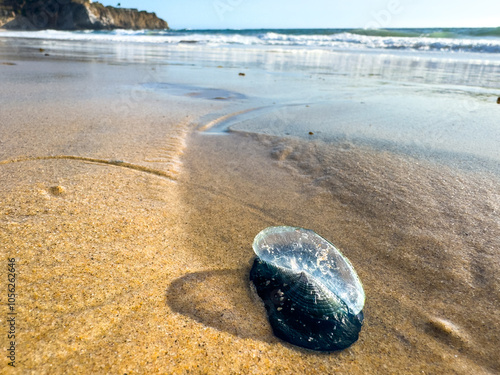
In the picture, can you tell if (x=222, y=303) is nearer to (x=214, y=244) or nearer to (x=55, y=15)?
(x=214, y=244)

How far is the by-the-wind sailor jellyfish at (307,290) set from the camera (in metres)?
1.01

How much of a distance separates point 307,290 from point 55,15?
4968cm

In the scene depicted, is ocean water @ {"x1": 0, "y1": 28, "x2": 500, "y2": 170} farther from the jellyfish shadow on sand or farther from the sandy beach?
the jellyfish shadow on sand

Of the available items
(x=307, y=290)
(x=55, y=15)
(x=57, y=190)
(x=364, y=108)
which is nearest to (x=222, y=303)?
(x=307, y=290)

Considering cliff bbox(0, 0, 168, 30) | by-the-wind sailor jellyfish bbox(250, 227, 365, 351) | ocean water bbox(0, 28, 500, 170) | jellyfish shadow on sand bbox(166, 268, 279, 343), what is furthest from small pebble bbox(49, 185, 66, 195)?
cliff bbox(0, 0, 168, 30)

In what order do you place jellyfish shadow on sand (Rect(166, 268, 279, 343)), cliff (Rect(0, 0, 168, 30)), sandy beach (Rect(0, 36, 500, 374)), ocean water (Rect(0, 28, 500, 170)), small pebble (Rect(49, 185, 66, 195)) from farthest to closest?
cliff (Rect(0, 0, 168, 30)) → ocean water (Rect(0, 28, 500, 170)) → small pebble (Rect(49, 185, 66, 195)) → jellyfish shadow on sand (Rect(166, 268, 279, 343)) → sandy beach (Rect(0, 36, 500, 374))

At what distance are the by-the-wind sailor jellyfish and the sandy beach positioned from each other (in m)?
0.04

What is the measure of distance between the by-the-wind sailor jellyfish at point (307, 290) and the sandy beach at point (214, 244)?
45 mm

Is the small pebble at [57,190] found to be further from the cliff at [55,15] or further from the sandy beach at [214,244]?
the cliff at [55,15]

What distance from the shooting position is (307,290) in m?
1.08

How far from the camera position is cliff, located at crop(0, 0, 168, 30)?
3516 centimetres

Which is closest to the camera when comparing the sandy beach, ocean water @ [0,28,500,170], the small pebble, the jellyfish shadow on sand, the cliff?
the sandy beach

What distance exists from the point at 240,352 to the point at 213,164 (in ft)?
4.97

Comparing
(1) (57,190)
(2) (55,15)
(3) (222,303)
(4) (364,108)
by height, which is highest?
(2) (55,15)
